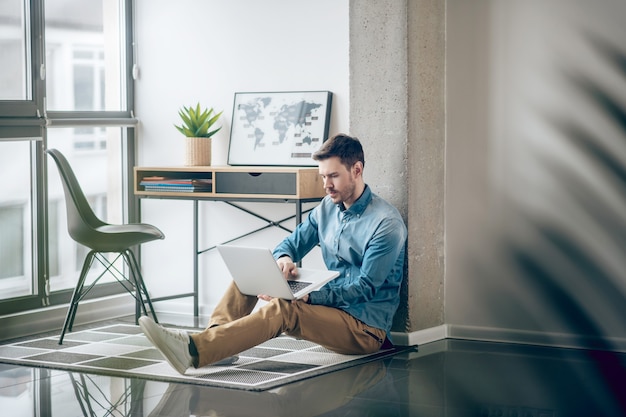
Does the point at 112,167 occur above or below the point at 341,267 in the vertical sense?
above

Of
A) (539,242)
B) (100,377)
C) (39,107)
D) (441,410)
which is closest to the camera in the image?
(441,410)

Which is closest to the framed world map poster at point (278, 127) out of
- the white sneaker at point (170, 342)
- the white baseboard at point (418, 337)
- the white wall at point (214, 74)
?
the white wall at point (214, 74)

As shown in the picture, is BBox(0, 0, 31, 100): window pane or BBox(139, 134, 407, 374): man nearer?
BBox(139, 134, 407, 374): man

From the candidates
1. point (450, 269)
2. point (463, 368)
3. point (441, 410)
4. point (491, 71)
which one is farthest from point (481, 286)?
point (441, 410)

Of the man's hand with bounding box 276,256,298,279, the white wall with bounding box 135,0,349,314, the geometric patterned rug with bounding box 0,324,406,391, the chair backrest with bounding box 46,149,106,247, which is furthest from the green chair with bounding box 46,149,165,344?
the man's hand with bounding box 276,256,298,279

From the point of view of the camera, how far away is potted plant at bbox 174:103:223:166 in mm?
5660

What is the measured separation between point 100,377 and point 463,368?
1623 millimetres

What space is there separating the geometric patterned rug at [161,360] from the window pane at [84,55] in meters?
1.51

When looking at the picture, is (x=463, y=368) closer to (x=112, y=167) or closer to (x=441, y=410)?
(x=441, y=410)

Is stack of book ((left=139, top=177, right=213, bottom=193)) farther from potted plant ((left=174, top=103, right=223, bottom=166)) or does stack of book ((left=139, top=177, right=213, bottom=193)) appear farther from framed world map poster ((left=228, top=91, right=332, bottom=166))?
framed world map poster ((left=228, top=91, right=332, bottom=166))

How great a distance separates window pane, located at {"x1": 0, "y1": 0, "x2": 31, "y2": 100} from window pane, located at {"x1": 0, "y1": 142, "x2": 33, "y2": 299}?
300mm

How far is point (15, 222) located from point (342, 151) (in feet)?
6.84

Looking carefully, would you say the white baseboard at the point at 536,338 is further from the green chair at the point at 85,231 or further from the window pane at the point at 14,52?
the window pane at the point at 14,52

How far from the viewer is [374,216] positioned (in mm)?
4508
